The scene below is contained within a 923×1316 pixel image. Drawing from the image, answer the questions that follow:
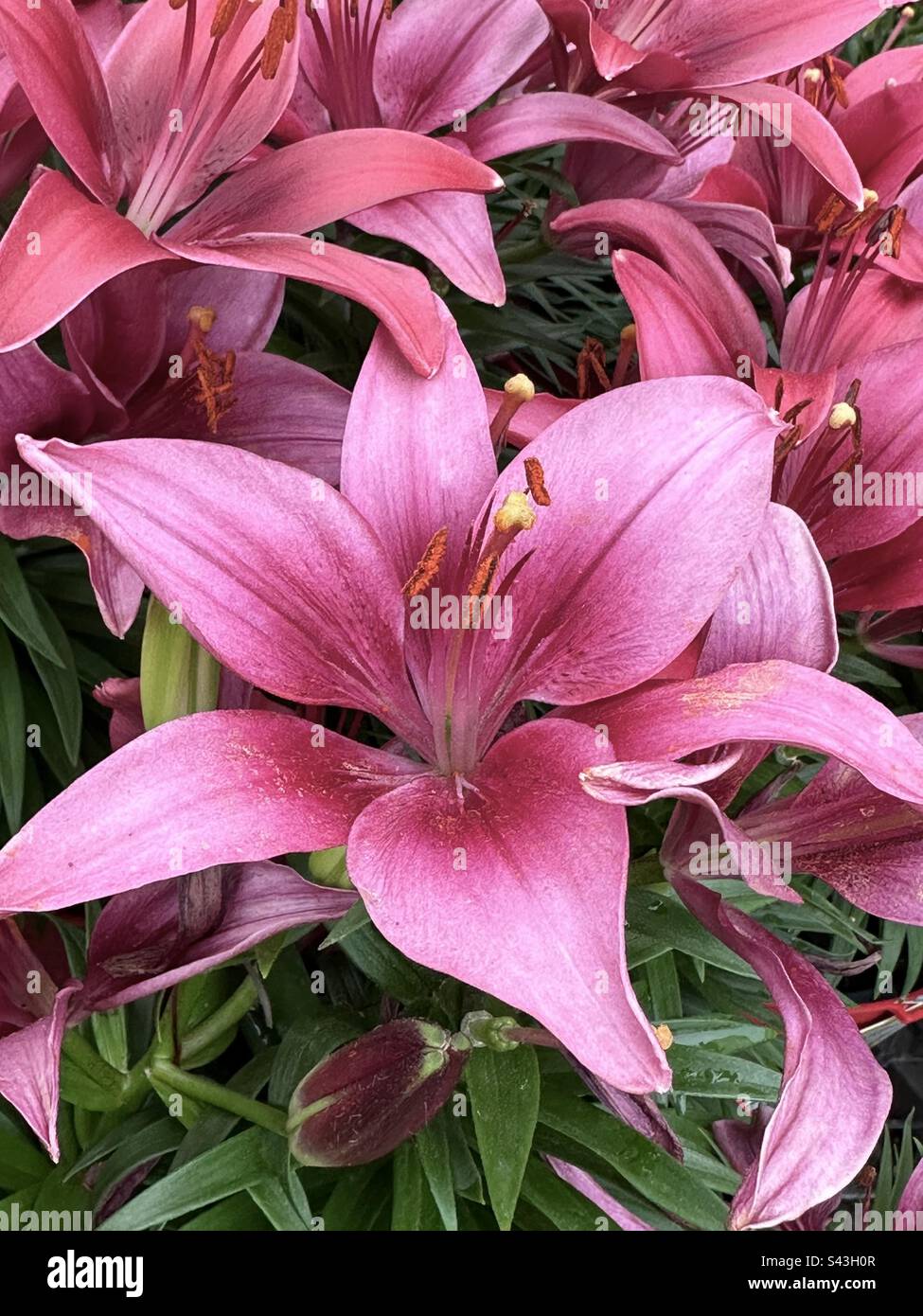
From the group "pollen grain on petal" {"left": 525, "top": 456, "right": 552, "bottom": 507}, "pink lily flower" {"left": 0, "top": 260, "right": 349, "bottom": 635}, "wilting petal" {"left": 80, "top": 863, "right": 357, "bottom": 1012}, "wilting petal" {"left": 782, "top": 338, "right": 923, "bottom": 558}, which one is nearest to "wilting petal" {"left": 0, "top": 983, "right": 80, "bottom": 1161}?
"wilting petal" {"left": 80, "top": 863, "right": 357, "bottom": 1012}

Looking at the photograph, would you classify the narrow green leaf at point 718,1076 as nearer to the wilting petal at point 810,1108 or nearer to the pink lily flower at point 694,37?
the wilting petal at point 810,1108

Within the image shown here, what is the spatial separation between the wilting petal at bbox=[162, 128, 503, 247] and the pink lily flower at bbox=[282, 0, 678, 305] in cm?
7

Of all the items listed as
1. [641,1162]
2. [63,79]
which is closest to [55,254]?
[63,79]

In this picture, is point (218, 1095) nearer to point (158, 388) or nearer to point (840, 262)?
point (158, 388)

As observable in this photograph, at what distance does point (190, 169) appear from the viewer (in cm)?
51

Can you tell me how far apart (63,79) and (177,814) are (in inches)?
11.0

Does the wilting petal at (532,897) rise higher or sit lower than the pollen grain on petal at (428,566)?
lower

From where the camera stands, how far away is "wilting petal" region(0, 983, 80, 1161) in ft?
1.45

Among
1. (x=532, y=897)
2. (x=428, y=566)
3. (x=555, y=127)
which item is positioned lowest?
(x=532, y=897)

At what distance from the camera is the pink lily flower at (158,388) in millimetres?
491

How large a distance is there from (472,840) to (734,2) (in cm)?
44

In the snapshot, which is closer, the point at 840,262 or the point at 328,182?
the point at 328,182

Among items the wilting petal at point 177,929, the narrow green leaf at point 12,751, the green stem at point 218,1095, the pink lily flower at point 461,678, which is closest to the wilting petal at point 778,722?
the pink lily flower at point 461,678

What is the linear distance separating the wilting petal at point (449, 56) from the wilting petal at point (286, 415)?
6.2 inches
